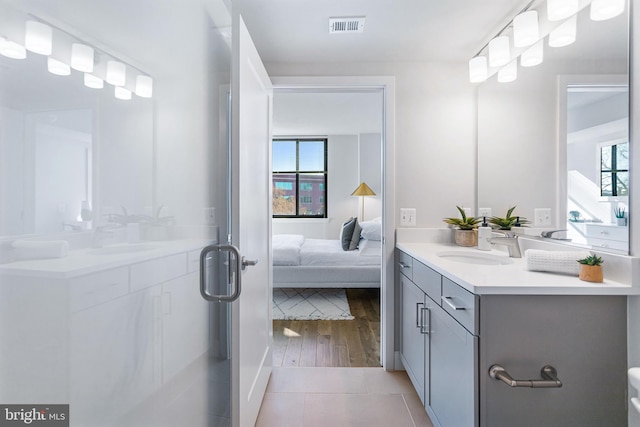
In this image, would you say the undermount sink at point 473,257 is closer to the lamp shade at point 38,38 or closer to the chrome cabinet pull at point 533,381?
the chrome cabinet pull at point 533,381

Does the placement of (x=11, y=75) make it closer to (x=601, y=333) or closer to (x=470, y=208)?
(x=601, y=333)

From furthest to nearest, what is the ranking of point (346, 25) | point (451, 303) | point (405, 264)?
point (405, 264) < point (346, 25) < point (451, 303)

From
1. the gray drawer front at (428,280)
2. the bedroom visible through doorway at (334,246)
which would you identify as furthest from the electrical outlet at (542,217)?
the bedroom visible through doorway at (334,246)

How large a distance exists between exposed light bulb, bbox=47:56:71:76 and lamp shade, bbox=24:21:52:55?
0.5 inches

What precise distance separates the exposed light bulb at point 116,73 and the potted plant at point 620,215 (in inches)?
69.7

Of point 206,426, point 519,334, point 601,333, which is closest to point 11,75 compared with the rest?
point 206,426

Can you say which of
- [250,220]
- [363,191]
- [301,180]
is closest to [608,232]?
[250,220]

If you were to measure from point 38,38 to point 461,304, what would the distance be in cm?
146

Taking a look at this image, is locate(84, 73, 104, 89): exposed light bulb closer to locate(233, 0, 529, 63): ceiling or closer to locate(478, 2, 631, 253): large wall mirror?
locate(233, 0, 529, 63): ceiling

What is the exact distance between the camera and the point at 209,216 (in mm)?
1322

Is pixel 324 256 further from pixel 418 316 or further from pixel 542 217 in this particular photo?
pixel 542 217

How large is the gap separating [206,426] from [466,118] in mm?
2497

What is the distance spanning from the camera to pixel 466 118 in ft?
7.52

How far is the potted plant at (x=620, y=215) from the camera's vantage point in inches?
46.4
